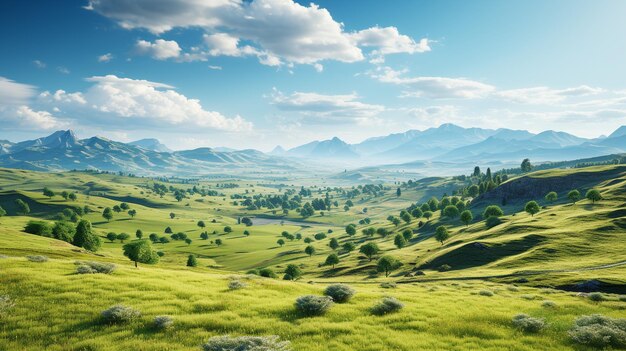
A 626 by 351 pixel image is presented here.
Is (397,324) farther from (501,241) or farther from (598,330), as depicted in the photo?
(501,241)

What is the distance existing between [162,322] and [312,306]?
10507mm

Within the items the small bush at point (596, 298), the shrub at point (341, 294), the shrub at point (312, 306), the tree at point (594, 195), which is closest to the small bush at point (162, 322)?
the shrub at point (312, 306)

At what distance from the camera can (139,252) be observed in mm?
91500

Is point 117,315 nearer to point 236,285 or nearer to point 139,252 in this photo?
point 236,285

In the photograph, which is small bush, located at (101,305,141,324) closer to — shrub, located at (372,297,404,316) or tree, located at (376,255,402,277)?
shrub, located at (372,297,404,316)

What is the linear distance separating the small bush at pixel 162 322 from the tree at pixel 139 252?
245ft

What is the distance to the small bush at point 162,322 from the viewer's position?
854 inches

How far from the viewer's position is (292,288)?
1406 inches

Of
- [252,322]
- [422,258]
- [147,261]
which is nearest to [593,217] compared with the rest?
[422,258]

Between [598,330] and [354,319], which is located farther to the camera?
[354,319]

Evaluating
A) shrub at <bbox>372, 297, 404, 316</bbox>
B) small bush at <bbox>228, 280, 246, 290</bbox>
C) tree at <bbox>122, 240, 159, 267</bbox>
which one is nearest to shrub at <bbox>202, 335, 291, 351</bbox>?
shrub at <bbox>372, 297, 404, 316</bbox>

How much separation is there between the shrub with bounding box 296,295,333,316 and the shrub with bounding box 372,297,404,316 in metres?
3.89

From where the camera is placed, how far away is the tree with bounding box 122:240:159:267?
90375mm

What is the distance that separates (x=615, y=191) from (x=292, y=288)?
192 metres
